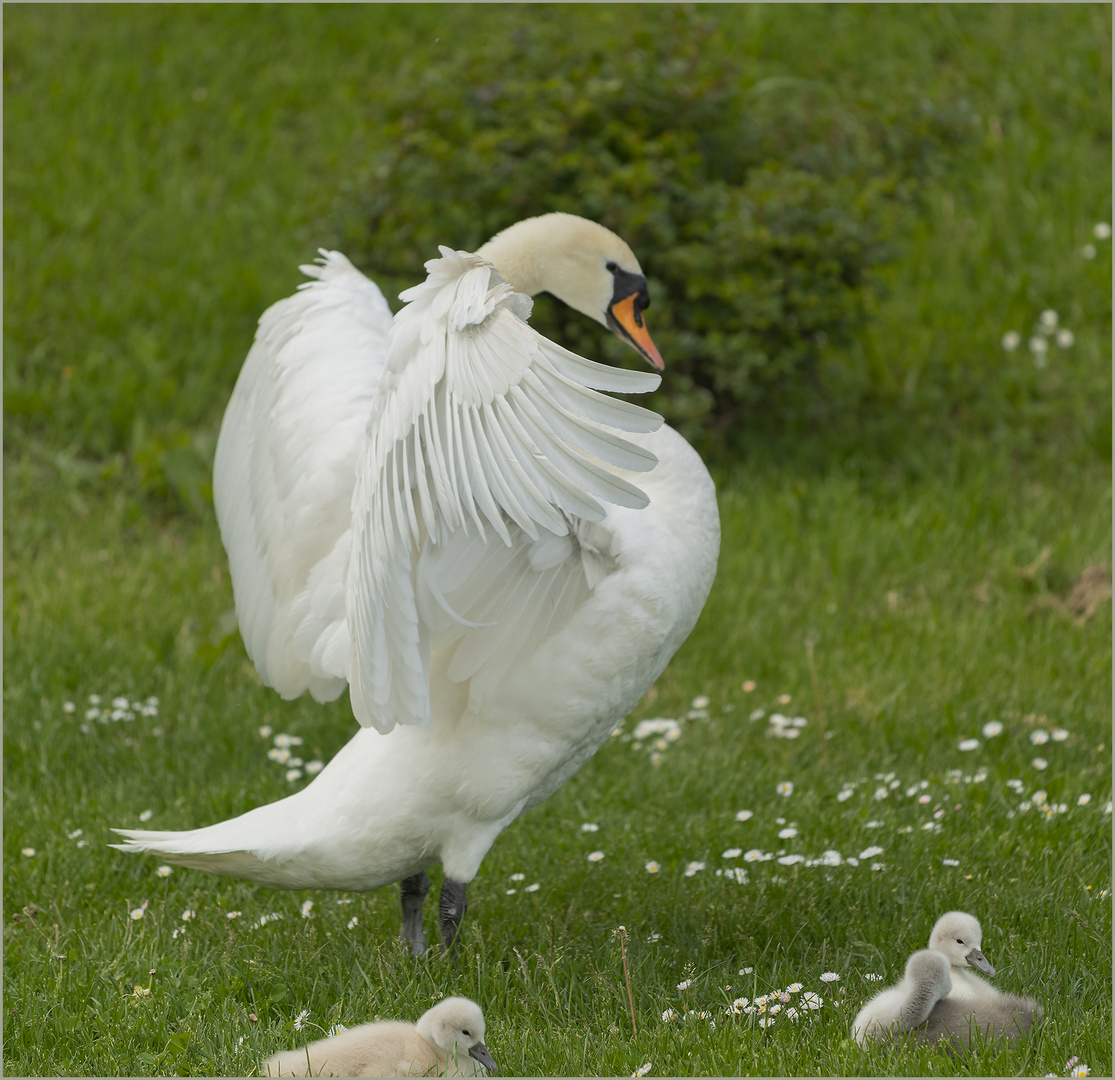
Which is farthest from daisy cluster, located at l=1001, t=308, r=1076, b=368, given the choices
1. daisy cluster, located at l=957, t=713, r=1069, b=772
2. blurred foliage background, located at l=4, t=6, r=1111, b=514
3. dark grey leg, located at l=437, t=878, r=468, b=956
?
dark grey leg, located at l=437, t=878, r=468, b=956

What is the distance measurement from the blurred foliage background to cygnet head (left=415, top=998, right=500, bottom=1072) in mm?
4334

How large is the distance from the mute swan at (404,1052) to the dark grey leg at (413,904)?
75 centimetres

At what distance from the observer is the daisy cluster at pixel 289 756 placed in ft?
16.5

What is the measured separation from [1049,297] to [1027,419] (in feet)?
3.74

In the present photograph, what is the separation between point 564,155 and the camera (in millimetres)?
7180

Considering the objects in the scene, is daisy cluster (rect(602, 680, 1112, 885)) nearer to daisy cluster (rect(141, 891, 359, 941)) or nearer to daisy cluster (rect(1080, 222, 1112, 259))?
daisy cluster (rect(141, 891, 359, 941))

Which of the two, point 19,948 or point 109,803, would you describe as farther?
point 109,803

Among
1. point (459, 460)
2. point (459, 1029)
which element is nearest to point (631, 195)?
point (459, 460)

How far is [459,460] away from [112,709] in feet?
10.5

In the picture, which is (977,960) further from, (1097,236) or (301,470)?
(1097,236)

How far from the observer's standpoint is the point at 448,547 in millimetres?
3283

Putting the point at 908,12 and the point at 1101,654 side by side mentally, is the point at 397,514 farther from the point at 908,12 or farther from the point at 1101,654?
the point at 908,12

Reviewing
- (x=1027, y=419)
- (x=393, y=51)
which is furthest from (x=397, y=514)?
(x=393, y=51)

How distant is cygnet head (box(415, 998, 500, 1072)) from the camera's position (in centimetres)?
313
